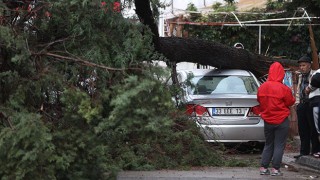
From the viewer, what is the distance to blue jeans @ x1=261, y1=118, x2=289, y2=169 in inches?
376

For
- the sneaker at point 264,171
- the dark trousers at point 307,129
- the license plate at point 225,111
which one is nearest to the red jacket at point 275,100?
the sneaker at point 264,171

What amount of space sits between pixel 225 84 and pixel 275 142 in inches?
→ 151

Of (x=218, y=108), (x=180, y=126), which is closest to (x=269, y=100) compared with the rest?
(x=180, y=126)

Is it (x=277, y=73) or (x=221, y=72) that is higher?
(x=277, y=73)

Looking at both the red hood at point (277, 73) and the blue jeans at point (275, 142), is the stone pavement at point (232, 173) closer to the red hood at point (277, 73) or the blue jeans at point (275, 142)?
the blue jeans at point (275, 142)

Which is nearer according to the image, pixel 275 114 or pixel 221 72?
pixel 275 114

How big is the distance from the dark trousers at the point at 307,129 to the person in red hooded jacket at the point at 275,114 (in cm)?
132

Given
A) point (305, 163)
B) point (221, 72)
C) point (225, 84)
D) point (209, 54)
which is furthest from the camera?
point (221, 72)

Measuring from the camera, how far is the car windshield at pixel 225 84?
1313cm

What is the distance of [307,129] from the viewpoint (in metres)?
11.0

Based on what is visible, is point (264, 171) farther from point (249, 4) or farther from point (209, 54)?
point (249, 4)

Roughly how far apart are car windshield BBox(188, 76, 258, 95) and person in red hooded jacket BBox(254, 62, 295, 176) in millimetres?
3315

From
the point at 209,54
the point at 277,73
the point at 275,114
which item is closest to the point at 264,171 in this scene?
the point at 275,114

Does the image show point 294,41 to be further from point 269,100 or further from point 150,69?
point 150,69
